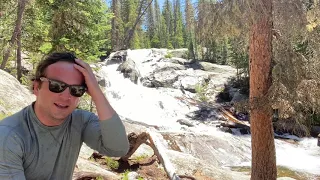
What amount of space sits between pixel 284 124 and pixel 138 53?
33.3 metres

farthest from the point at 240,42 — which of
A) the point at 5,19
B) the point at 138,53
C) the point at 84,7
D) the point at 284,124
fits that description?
the point at 138,53

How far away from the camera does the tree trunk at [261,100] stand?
22.2 ft

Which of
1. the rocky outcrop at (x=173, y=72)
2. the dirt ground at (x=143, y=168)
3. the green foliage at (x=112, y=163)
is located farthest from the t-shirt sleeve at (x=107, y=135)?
the rocky outcrop at (x=173, y=72)

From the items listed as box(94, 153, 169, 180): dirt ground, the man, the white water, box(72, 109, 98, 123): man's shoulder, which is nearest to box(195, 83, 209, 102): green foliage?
the white water

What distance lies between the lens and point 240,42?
829 cm

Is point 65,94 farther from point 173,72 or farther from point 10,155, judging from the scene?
point 173,72

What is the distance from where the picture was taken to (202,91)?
31281mm

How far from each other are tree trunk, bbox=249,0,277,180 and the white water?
5.56 meters

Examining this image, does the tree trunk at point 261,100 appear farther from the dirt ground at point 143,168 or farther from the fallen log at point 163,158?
the fallen log at point 163,158

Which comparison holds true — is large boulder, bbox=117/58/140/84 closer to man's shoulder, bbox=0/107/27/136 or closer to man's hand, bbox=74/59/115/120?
man's hand, bbox=74/59/115/120

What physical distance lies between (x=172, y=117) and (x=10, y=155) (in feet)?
69.3

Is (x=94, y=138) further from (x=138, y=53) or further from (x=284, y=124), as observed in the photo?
(x=138, y=53)

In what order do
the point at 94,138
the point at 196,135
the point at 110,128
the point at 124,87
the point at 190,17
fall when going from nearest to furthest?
1. the point at 110,128
2. the point at 94,138
3. the point at 190,17
4. the point at 196,135
5. the point at 124,87

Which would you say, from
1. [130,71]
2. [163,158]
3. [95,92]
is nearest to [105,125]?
[95,92]
